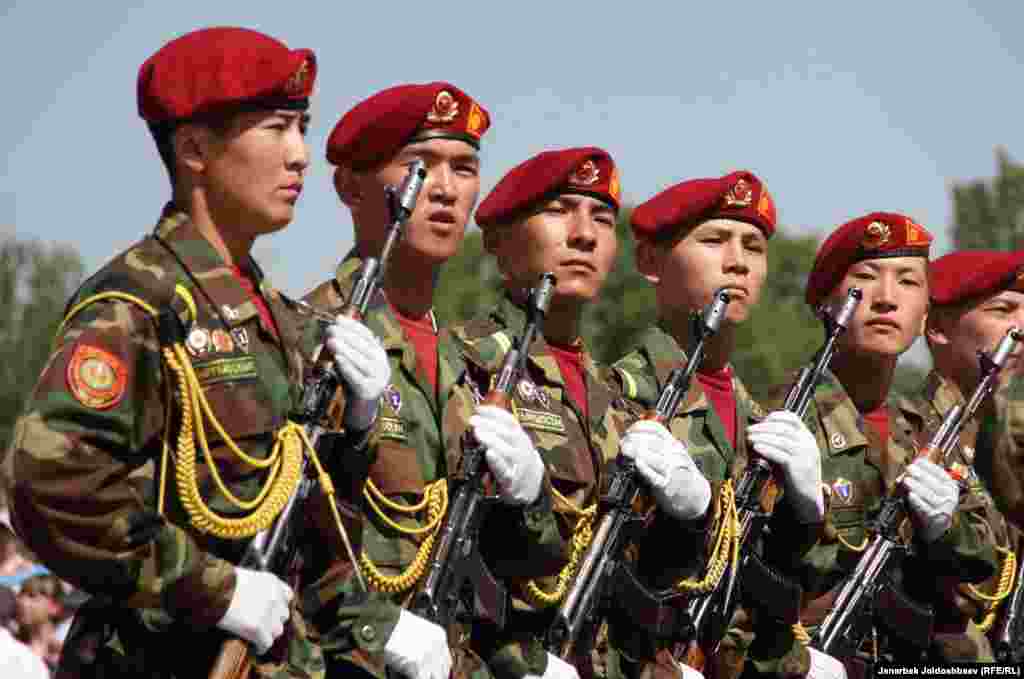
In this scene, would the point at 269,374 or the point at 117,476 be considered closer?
the point at 117,476

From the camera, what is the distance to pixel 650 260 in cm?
967

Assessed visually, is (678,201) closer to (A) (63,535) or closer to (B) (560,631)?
(B) (560,631)

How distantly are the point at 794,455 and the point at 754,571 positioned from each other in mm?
647

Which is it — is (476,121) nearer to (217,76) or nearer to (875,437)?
(217,76)

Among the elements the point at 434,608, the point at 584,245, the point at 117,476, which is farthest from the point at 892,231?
the point at 117,476

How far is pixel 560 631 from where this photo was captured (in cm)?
824

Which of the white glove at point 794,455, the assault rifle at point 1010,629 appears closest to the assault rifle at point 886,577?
the white glove at point 794,455

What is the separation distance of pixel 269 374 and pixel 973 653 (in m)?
5.94


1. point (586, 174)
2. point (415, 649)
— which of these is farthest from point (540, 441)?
point (415, 649)

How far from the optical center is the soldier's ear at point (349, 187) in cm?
805

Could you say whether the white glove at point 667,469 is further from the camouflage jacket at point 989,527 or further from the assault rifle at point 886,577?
the camouflage jacket at point 989,527

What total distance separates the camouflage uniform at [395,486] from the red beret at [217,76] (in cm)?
90

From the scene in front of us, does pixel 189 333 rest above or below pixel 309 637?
above

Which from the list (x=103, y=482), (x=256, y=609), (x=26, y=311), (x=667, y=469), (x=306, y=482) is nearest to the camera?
(x=103, y=482)
